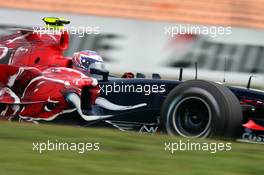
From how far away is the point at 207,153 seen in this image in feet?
15.4

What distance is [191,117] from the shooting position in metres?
6.07

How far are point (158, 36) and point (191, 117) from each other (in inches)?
233

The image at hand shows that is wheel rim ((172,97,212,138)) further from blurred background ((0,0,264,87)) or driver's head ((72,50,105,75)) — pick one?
blurred background ((0,0,264,87))

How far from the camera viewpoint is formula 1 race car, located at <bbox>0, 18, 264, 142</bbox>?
5.96 metres

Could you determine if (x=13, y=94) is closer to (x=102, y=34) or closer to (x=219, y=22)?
(x=102, y=34)

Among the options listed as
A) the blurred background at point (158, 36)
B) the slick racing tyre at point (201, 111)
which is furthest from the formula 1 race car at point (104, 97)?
the blurred background at point (158, 36)

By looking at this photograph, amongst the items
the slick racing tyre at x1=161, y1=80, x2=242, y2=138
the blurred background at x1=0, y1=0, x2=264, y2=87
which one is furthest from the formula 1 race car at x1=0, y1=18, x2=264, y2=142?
the blurred background at x1=0, y1=0, x2=264, y2=87

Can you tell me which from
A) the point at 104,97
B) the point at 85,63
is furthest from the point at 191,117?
the point at 85,63

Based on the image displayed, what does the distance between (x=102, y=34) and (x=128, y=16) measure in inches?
46.8

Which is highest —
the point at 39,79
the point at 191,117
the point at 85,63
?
the point at 85,63

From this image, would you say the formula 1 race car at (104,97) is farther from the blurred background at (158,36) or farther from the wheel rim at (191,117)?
the blurred background at (158,36)

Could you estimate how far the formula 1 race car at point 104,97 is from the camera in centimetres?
596

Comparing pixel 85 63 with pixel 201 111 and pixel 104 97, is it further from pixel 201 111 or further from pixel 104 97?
pixel 201 111

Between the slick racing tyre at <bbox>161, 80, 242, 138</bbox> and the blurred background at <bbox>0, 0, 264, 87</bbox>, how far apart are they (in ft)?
14.9
